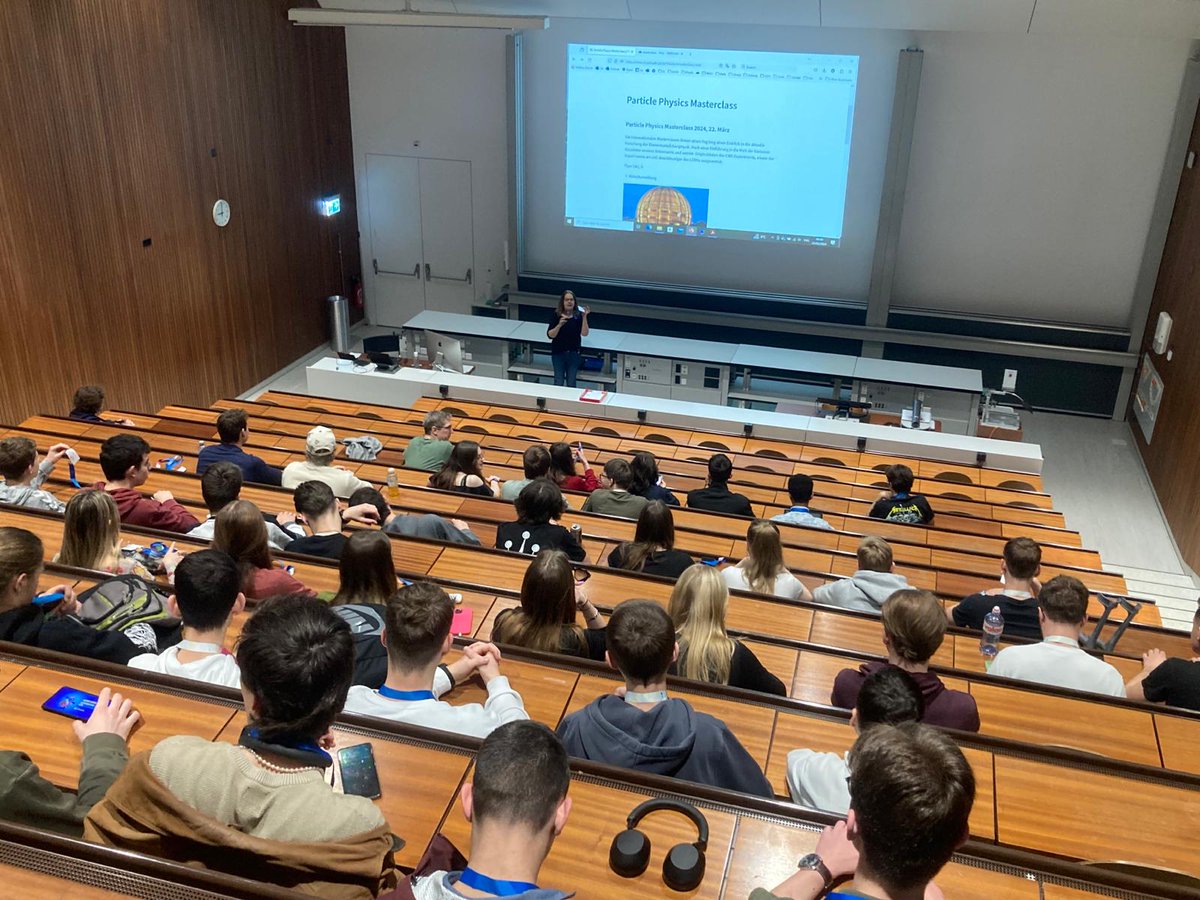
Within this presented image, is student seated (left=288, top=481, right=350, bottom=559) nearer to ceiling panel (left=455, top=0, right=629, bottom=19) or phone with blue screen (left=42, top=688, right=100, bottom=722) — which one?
phone with blue screen (left=42, top=688, right=100, bottom=722)

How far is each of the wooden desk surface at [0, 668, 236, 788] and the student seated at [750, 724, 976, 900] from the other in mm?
1780

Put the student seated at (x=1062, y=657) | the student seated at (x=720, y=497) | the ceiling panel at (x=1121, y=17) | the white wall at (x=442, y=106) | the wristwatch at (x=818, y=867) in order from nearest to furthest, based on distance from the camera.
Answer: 1. the wristwatch at (x=818, y=867)
2. the student seated at (x=1062, y=657)
3. the student seated at (x=720, y=497)
4. the ceiling panel at (x=1121, y=17)
5. the white wall at (x=442, y=106)

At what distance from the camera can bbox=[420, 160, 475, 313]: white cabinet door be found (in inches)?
523

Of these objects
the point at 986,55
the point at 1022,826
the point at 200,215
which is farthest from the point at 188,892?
the point at 986,55

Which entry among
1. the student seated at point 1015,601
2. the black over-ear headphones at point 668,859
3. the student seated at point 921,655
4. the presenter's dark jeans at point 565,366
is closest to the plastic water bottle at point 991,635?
the student seated at point 1015,601

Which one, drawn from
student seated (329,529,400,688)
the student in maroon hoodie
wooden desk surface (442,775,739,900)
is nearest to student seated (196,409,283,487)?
the student in maroon hoodie

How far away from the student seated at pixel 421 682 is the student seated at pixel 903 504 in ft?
15.2

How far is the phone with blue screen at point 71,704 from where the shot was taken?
284 centimetres

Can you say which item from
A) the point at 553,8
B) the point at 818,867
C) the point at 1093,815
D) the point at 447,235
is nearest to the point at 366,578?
the point at 818,867

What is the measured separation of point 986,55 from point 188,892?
11801 mm

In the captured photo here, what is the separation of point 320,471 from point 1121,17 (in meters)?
8.99

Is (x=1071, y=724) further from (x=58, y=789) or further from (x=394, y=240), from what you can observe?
(x=394, y=240)

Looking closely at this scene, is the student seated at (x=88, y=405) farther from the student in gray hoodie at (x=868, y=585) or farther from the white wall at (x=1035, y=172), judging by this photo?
the white wall at (x=1035, y=172)

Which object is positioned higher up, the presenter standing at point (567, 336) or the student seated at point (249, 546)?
the student seated at point (249, 546)
